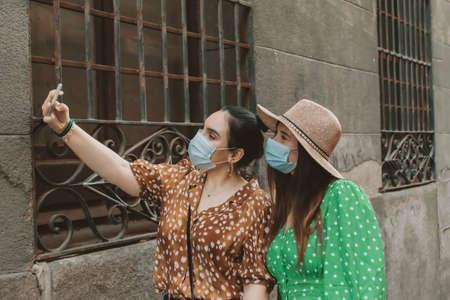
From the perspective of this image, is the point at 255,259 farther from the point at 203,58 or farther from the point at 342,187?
the point at 203,58

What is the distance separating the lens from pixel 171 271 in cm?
256

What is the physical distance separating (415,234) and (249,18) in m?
3.85

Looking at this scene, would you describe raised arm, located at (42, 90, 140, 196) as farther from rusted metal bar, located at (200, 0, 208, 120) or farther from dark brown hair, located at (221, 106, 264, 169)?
rusted metal bar, located at (200, 0, 208, 120)

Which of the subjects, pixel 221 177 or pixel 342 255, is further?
pixel 221 177

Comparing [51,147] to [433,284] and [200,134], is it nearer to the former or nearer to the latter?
[200,134]

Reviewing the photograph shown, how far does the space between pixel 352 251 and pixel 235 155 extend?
76 cm

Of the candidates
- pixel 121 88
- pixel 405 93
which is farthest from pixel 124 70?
pixel 405 93

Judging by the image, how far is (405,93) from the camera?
731cm

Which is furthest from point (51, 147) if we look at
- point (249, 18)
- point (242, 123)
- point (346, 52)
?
point (346, 52)

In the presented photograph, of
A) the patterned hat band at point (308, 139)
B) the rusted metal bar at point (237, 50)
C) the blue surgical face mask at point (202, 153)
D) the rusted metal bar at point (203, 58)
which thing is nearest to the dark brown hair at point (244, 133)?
the blue surgical face mask at point (202, 153)

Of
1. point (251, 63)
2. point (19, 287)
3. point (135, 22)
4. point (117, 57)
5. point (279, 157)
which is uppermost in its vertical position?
point (135, 22)

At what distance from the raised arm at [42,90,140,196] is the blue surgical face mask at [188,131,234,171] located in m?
0.34

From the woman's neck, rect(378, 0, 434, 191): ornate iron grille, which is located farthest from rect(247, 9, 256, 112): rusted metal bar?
rect(378, 0, 434, 191): ornate iron grille

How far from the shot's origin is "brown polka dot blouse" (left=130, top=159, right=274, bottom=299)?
2467mm
